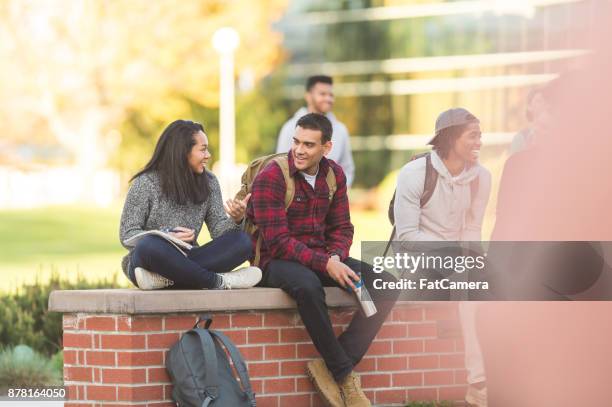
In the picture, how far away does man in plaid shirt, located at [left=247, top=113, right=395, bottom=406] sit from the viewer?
18.8ft

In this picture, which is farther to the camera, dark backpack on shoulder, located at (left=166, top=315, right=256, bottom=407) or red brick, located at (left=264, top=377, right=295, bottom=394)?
red brick, located at (left=264, top=377, right=295, bottom=394)

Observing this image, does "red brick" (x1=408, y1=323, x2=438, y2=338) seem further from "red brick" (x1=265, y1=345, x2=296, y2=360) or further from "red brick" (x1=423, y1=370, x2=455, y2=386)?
"red brick" (x1=265, y1=345, x2=296, y2=360)

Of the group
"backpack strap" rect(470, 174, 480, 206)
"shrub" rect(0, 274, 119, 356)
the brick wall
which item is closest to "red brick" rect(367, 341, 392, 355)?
the brick wall

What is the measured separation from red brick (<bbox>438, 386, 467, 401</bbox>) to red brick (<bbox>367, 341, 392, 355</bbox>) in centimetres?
35

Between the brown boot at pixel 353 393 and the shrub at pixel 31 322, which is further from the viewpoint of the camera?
the shrub at pixel 31 322

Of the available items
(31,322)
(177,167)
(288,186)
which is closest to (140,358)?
(177,167)

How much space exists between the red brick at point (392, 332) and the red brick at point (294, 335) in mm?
398

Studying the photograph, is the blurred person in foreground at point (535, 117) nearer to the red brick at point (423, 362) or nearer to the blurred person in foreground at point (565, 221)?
the blurred person in foreground at point (565, 221)

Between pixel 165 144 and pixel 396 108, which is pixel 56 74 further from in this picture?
pixel 165 144

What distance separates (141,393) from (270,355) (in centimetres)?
64

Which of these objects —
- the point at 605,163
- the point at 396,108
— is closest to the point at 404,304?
the point at 605,163

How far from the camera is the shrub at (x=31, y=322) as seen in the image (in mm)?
8172

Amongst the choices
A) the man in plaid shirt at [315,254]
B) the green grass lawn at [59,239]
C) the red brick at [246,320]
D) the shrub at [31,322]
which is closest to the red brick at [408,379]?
the man in plaid shirt at [315,254]

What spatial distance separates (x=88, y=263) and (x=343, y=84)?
33.1 ft
